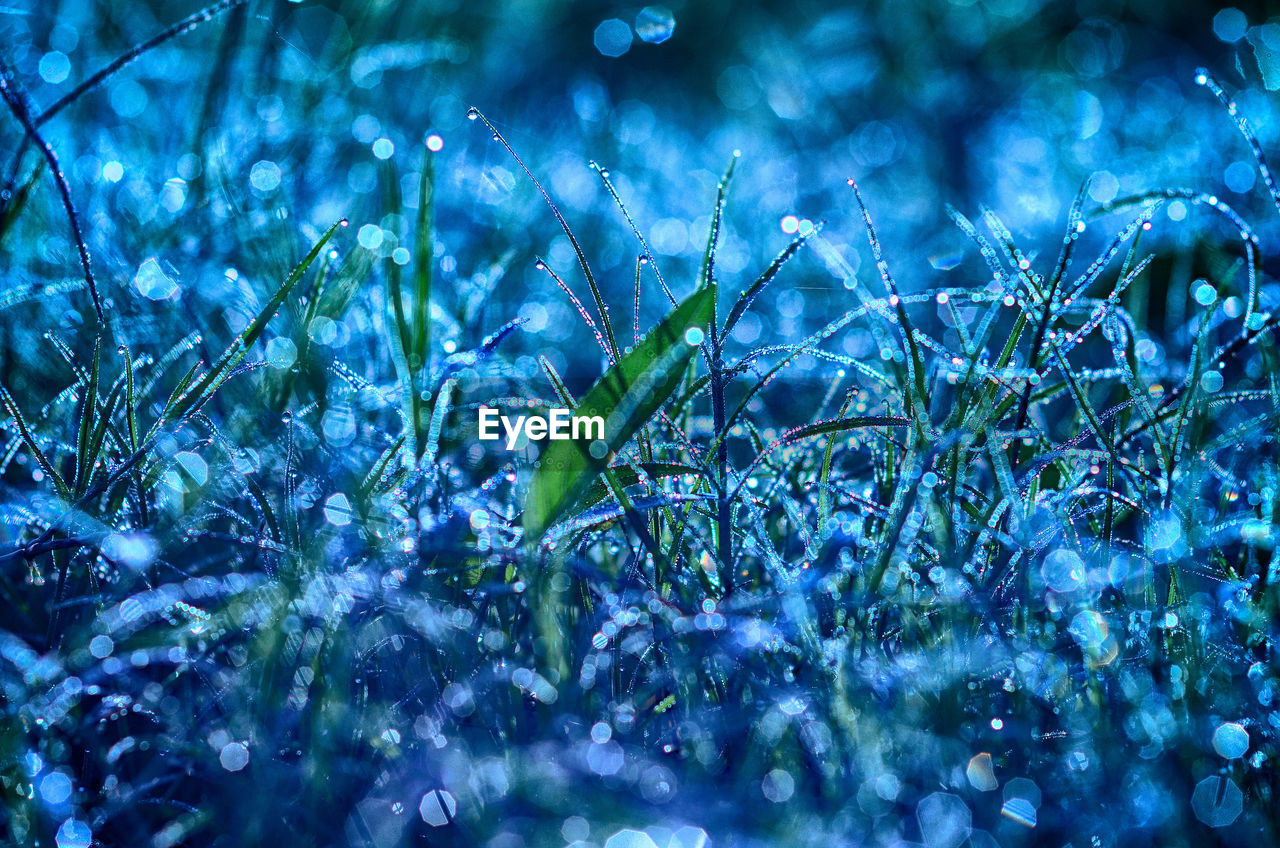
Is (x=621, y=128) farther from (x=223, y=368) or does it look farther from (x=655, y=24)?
(x=223, y=368)

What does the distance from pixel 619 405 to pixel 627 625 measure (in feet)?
0.56

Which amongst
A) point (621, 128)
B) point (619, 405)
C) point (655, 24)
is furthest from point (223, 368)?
point (655, 24)

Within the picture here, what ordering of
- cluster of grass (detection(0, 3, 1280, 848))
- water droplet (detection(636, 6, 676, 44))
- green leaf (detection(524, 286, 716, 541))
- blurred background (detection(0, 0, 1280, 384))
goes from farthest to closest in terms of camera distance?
water droplet (detection(636, 6, 676, 44)) < blurred background (detection(0, 0, 1280, 384)) < green leaf (detection(524, 286, 716, 541)) < cluster of grass (detection(0, 3, 1280, 848))

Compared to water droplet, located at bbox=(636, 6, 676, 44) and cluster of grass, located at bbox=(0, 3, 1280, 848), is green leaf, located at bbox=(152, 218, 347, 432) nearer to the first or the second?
cluster of grass, located at bbox=(0, 3, 1280, 848)

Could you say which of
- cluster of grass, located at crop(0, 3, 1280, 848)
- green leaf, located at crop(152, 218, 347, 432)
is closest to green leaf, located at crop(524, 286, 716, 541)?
cluster of grass, located at crop(0, 3, 1280, 848)

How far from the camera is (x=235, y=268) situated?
1175 mm

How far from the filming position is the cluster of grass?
0.58 meters

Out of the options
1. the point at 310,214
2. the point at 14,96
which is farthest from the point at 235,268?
the point at 14,96

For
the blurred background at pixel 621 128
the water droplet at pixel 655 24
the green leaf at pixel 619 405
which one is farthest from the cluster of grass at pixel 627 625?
the water droplet at pixel 655 24

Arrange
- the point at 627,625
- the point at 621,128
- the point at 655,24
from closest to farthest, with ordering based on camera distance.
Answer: the point at 627,625
the point at 621,128
the point at 655,24

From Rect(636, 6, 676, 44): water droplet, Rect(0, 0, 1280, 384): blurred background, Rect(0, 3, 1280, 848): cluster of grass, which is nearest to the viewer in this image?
Rect(0, 3, 1280, 848): cluster of grass

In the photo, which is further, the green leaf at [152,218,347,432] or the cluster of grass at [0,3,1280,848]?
the green leaf at [152,218,347,432]

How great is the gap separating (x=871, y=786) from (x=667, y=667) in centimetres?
17

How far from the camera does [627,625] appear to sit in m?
0.70
